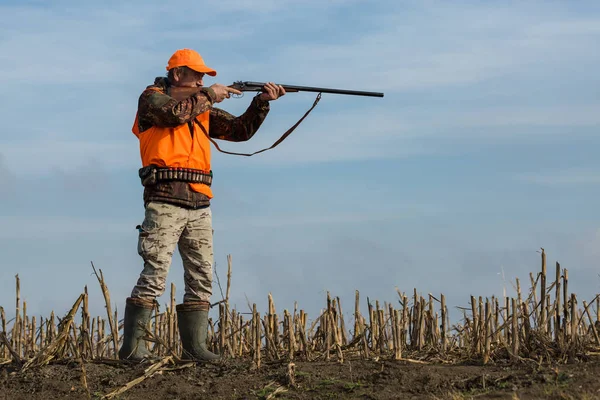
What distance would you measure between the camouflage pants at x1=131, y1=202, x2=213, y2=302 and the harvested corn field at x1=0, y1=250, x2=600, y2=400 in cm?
49

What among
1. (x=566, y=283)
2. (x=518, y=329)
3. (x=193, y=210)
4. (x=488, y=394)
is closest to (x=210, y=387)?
(x=193, y=210)

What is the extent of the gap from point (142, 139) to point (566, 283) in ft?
13.1

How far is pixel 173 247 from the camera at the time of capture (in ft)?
25.6

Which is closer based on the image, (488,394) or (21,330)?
(488,394)

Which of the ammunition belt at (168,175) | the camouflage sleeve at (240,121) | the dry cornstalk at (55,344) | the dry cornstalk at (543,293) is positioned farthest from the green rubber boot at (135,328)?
the dry cornstalk at (543,293)

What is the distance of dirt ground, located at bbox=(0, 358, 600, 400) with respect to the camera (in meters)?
6.55

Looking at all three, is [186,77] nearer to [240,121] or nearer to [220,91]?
[220,91]

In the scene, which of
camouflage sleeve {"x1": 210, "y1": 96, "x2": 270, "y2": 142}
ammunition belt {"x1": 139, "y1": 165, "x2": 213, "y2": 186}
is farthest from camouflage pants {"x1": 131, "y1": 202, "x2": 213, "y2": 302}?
camouflage sleeve {"x1": 210, "y1": 96, "x2": 270, "y2": 142}

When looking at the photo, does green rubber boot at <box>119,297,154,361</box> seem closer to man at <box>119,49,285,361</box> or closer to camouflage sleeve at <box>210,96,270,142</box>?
man at <box>119,49,285,361</box>

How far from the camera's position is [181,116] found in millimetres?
7590

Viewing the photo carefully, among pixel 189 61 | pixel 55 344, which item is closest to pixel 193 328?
pixel 55 344

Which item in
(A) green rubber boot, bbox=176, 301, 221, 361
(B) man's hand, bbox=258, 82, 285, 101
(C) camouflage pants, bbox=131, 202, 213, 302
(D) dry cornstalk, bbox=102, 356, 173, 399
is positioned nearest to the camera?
(D) dry cornstalk, bbox=102, 356, 173, 399

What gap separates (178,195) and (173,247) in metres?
0.47

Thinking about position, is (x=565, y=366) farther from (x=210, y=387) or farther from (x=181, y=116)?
(x=181, y=116)
